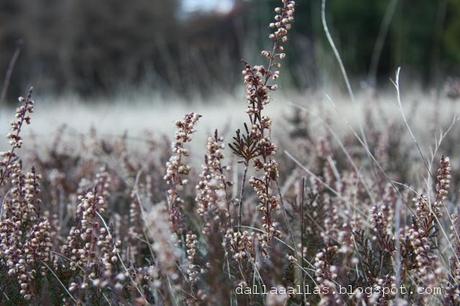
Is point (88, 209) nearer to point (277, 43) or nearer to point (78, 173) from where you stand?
point (277, 43)

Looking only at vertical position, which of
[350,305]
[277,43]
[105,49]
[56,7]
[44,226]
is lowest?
[350,305]

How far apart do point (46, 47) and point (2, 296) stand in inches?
898

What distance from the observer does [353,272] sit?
2059 mm

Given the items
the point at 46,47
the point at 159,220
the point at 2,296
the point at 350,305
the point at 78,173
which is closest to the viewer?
the point at 159,220

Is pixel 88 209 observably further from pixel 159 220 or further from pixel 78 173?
pixel 78 173

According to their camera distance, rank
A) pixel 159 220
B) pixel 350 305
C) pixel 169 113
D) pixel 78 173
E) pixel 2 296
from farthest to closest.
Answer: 1. pixel 169 113
2. pixel 78 173
3. pixel 2 296
4. pixel 350 305
5. pixel 159 220

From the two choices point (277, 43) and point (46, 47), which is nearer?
point (277, 43)

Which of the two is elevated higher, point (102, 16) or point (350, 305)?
point (102, 16)

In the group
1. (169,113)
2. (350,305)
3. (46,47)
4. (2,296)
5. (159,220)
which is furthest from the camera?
(46,47)

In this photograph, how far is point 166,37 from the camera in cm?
2462

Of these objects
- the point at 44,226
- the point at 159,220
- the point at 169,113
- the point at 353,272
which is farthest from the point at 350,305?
the point at 169,113

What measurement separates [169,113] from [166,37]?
1486cm

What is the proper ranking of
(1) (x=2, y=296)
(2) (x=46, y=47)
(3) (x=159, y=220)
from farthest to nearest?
A: (2) (x=46, y=47), (1) (x=2, y=296), (3) (x=159, y=220)

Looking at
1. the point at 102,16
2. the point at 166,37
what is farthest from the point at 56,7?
→ the point at 166,37
